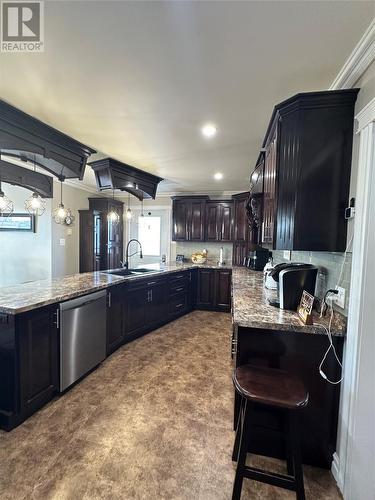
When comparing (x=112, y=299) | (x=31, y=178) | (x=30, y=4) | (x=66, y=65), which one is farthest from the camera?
(x=31, y=178)

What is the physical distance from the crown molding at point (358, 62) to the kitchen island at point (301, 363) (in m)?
1.56

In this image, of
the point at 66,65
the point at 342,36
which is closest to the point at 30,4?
the point at 66,65

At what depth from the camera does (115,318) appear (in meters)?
3.20

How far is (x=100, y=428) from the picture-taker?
1.94 meters

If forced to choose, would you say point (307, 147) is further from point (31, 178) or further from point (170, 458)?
point (31, 178)

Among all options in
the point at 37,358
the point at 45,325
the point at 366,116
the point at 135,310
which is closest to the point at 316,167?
the point at 366,116

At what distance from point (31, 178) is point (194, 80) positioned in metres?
3.21

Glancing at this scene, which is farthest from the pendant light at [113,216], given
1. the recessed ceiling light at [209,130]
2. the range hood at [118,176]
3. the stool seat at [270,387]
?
the stool seat at [270,387]

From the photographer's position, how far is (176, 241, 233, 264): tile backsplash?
5.87m

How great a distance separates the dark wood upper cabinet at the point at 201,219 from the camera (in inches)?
215

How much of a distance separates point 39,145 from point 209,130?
1.76 m

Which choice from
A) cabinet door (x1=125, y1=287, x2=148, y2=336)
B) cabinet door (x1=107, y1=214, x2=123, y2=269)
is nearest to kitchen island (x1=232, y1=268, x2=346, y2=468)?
cabinet door (x1=125, y1=287, x2=148, y2=336)

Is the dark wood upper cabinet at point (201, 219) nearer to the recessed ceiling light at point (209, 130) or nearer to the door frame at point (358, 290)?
the recessed ceiling light at point (209, 130)

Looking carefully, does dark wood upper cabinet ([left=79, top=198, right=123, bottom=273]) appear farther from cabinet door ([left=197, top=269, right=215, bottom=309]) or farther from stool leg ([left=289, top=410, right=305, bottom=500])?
stool leg ([left=289, top=410, right=305, bottom=500])
